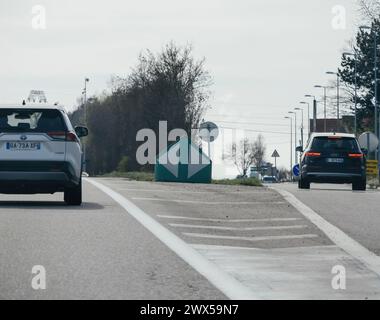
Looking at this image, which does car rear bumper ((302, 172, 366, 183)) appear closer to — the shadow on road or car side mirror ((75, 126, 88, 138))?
car side mirror ((75, 126, 88, 138))

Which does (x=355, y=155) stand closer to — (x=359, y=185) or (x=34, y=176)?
(x=359, y=185)

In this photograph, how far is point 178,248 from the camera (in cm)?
1369

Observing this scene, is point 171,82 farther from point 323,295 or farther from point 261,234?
point 323,295

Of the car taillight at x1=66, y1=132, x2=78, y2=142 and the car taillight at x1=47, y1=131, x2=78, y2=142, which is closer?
the car taillight at x1=47, y1=131, x2=78, y2=142

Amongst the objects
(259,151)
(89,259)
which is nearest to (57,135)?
(89,259)

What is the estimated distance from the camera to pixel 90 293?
32.2 ft

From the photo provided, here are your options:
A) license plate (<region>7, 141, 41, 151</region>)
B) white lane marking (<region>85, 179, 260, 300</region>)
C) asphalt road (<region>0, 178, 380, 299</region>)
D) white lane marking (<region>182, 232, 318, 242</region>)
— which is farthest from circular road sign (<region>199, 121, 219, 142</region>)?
white lane marking (<region>182, 232, 318, 242</region>)

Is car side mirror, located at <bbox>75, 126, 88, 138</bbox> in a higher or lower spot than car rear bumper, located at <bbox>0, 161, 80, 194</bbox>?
higher

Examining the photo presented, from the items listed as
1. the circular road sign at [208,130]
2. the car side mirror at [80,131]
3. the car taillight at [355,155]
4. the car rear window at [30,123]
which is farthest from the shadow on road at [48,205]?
the circular road sign at [208,130]

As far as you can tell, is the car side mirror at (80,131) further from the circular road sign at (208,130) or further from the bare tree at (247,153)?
the bare tree at (247,153)

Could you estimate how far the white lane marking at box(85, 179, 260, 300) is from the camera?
10081 mm

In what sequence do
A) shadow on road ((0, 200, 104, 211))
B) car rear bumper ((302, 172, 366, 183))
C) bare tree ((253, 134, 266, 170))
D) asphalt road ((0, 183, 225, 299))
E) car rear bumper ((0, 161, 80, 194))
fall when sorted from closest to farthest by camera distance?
asphalt road ((0, 183, 225, 299))
shadow on road ((0, 200, 104, 211))
car rear bumper ((0, 161, 80, 194))
car rear bumper ((302, 172, 366, 183))
bare tree ((253, 134, 266, 170))

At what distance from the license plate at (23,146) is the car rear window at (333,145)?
50.5ft
